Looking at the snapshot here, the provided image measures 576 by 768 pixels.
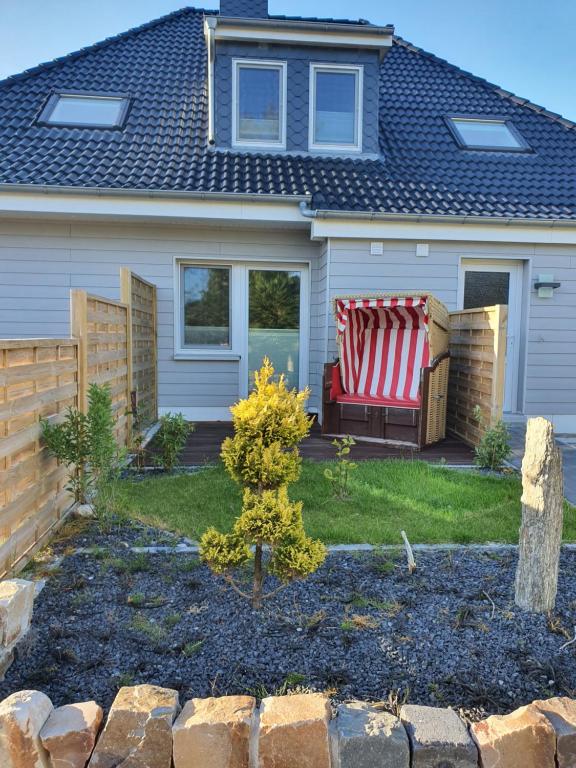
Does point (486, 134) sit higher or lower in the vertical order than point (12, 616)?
higher

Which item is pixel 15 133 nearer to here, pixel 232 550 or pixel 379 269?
pixel 379 269

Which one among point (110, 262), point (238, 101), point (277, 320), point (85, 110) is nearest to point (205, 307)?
point (277, 320)

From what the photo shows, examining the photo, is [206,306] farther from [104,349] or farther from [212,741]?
[212,741]

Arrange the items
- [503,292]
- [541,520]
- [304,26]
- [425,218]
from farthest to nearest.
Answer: [304,26] < [503,292] < [425,218] < [541,520]

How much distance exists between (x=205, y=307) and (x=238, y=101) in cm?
331

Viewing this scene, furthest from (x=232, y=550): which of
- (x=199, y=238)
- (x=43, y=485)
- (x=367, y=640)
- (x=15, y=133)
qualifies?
(x=15, y=133)

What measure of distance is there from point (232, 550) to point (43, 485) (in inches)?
69.4

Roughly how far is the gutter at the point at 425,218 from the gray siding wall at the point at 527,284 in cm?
37

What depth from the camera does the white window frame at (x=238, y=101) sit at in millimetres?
8484

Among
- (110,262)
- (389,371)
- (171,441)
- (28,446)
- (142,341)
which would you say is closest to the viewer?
(28,446)

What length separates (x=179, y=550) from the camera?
135 inches

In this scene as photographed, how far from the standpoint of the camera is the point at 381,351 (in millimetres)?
7828

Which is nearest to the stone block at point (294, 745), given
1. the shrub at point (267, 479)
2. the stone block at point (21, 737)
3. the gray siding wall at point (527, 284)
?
the stone block at point (21, 737)

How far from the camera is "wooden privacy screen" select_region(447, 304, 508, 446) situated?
5.82 m
